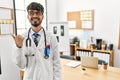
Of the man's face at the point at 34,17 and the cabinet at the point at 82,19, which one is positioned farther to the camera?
the cabinet at the point at 82,19

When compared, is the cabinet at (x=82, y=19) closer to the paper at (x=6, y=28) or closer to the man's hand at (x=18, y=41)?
the paper at (x=6, y=28)

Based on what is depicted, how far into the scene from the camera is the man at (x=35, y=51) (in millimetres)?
1266

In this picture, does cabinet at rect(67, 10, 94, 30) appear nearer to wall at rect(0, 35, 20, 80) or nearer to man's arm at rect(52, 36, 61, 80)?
wall at rect(0, 35, 20, 80)

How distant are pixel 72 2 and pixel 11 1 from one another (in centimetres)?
186

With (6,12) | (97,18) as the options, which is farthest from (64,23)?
(6,12)

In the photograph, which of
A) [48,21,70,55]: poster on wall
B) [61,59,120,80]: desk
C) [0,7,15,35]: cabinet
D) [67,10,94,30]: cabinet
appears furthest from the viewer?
[67,10,94,30]: cabinet

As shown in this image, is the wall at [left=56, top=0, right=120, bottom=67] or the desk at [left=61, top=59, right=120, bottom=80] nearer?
the desk at [left=61, top=59, right=120, bottom=80]

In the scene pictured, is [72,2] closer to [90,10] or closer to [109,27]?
[90,10]

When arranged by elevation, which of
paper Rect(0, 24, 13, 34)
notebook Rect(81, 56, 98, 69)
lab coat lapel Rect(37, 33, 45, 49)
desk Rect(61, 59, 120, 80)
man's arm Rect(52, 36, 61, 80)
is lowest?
desk Rect(61, 59, 120, 80)

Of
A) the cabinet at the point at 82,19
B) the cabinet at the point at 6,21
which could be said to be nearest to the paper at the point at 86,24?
the cabinet at the point at 82,19

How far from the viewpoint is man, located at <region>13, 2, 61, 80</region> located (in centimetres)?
127

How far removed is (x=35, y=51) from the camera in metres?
1.29

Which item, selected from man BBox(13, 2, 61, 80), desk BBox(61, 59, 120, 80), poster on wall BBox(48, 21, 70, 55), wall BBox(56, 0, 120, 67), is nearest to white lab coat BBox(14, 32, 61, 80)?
man BBox(13, 2, 61, 80)

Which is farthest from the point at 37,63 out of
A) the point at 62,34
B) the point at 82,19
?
the point at 82,19
